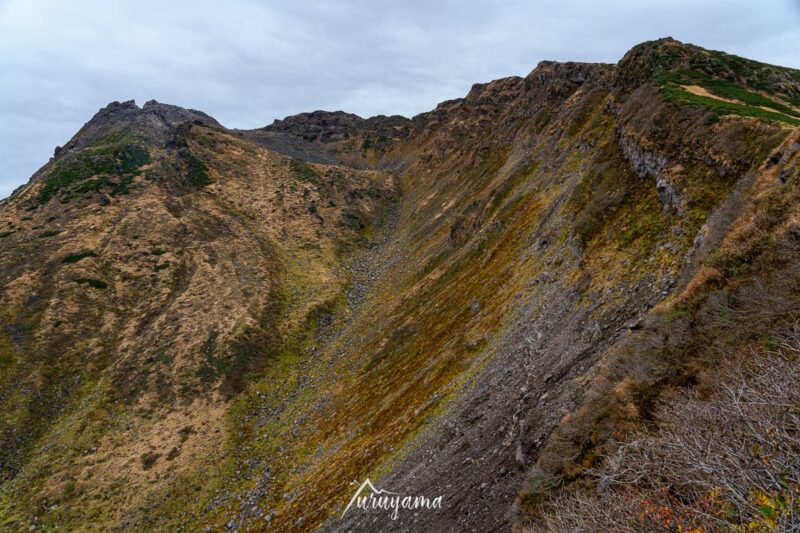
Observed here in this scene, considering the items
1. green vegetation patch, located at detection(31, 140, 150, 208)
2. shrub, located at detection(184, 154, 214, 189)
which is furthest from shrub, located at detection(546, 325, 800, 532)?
green vegetation patch, located at detection(31, 140, 150, 208)

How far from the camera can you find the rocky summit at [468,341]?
37.9ft

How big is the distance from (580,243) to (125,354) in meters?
63.3

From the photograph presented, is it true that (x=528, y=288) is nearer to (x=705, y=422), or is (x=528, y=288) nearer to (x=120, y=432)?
(x=705, y=422)

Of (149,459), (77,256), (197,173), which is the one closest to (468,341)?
(149,459)

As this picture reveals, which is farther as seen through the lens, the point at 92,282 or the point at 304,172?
the point at 304,172

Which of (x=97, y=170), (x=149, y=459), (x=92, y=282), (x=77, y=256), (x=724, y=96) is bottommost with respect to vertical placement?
(x=149, y=459)

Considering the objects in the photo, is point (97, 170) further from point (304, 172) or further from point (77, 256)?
point (304, 172)

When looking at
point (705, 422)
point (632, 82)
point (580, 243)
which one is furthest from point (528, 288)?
point (632, 82)

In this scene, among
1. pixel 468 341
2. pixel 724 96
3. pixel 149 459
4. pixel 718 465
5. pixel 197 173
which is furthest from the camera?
pixel 197 173

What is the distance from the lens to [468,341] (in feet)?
118

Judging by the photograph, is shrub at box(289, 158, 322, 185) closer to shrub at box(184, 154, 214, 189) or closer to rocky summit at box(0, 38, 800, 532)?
shrub at box(184, 154, 214, 189)

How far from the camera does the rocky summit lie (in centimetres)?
1155

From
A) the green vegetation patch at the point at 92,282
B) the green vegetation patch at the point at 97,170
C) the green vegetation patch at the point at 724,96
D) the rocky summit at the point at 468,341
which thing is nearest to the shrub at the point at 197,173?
the rocky summit at the point at 468,341

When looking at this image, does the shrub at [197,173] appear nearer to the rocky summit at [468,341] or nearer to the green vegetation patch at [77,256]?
the rocky summit at [468,341]
